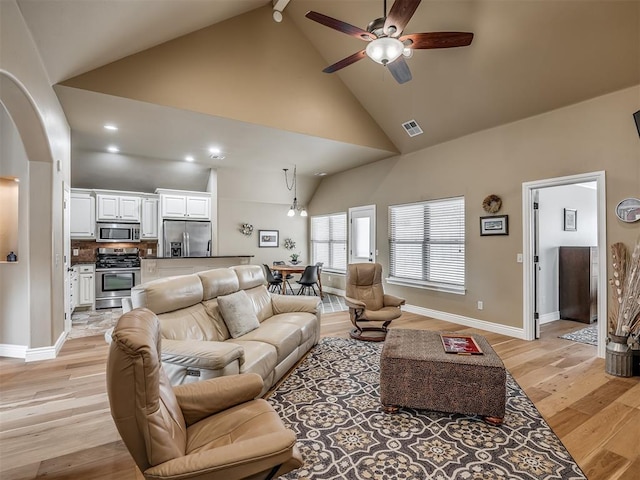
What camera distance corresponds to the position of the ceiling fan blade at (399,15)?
2387 mm

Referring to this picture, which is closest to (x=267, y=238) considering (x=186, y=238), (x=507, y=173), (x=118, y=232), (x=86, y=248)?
(x=186, y=238)

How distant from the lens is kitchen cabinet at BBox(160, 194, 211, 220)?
7.08 metres

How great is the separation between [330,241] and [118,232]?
4.81 meters

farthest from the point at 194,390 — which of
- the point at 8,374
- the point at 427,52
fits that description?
the point at 427,52

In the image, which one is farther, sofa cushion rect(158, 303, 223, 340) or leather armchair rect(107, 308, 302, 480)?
sofa cushion rect(158, 303, 223, 340)

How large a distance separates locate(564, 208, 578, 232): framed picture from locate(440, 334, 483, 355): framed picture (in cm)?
412

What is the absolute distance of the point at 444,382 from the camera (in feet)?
8.07

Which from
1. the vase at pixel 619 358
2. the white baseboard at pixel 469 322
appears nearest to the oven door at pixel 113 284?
the white baseboard at pixel 469 322

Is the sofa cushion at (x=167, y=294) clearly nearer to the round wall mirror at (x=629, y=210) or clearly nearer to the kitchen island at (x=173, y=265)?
the kitchen island at (x=173, y=265)

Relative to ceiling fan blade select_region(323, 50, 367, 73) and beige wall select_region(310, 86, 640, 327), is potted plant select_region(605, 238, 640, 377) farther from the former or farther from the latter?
ceiling fan blade select_region(323, 50, 367, 73)

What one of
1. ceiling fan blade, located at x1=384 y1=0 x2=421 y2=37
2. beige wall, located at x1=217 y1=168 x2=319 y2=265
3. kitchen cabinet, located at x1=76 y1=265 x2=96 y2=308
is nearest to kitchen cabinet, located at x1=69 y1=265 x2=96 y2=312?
kitchen cabinet, located at x1=76 y1=265 x2=96 y2=308

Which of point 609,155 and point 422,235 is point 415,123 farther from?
point 609,155

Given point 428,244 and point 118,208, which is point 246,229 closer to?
point 118,208

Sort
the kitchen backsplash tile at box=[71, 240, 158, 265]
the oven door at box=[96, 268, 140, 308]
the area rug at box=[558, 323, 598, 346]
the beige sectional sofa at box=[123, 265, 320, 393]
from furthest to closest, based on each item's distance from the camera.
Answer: the kitchen backsplash tile at box=[71, 240, 158, 265], the oven door at box=[96, 268, 140, 308], the area rug at box=[558, 323, 598, 346], the beige sectional sofa at box=[123, 265, 320, 393]
